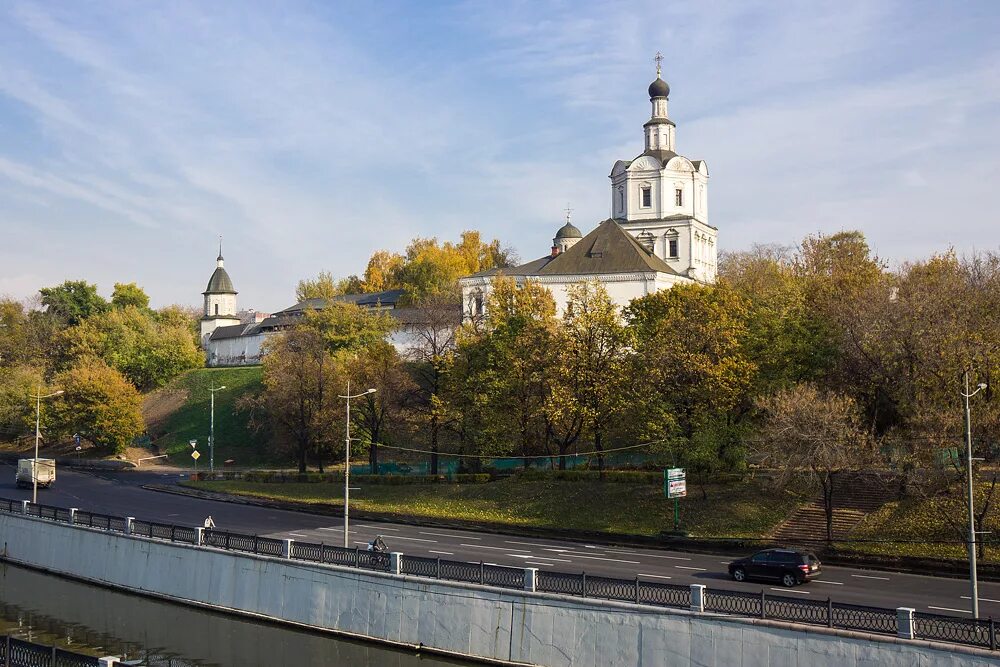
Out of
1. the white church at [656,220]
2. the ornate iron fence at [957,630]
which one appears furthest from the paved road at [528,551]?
the white church at [656,220]

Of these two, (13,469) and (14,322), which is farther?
(14,322)

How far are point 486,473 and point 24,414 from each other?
49999mm

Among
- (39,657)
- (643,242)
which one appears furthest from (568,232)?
(39,657)

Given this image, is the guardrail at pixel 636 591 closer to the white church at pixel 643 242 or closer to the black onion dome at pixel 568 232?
the white church at pixel 643 242

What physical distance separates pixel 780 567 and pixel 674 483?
36.6 ft

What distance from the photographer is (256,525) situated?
160 feet

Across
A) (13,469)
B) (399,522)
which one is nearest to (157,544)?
(399,522)

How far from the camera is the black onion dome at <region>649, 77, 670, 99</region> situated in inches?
3752

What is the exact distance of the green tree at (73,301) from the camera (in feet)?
380

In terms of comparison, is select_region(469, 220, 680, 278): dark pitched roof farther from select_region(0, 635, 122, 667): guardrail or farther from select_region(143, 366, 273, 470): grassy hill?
select_region(0, 635, 122, 667): guardrail

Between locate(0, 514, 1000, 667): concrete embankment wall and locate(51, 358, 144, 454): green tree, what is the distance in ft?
146

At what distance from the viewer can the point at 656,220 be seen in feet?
316

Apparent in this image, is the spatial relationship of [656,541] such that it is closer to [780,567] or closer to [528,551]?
[528,551]

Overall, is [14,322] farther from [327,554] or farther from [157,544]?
[327,554]
